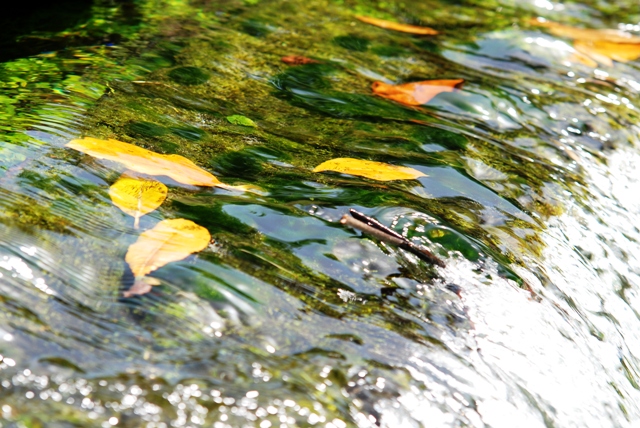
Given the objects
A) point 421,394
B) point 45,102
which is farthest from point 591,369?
point 45,102

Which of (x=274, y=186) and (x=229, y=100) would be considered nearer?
(x=274, y=186)

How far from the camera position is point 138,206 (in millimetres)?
2045

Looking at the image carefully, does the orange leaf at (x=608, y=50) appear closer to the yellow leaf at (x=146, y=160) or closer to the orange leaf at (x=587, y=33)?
the orange leaf at (x=587, y=33)

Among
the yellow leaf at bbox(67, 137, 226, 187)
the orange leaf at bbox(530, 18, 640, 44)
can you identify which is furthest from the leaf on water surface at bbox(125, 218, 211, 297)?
the orange leaf at bbox(530, 18, 640, 44)

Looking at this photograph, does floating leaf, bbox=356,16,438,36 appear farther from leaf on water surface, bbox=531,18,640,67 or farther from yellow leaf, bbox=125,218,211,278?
yellow leaf, bbox=125,218,211,278

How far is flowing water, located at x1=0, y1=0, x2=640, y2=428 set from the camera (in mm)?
1587

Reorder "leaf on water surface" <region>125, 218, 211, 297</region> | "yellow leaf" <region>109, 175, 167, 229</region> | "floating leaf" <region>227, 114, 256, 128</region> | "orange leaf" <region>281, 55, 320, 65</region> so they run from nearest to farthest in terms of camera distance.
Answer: "leaf on water surface" <region>125, 218, 211, 297</region> → "yellow leaf" <region>109, 175, 167, 229</region> → "floating leaf" <region>227, 114, 256, 128</region> → "orange leaf" <region>281, 55, 320, 65</region>

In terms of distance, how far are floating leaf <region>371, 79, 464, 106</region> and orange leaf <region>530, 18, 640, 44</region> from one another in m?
1.35

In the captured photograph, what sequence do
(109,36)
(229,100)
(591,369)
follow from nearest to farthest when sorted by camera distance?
(591,369)
(229,100)
(109,36)

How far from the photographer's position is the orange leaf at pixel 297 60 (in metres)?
3.54

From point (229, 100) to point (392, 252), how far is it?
4.08ft

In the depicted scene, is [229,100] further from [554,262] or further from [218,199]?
[554,262]

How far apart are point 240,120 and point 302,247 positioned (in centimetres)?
93

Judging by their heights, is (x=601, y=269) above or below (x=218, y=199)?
below
